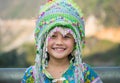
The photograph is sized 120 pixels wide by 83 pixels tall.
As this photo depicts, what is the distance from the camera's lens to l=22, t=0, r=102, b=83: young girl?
1.89 m

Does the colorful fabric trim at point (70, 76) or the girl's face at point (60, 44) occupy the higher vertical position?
the girl's face at point (60, 44)

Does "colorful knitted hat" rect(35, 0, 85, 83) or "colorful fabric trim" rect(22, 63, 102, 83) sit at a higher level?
"colorful knitted hat" rect(35, 0, 85, 83)

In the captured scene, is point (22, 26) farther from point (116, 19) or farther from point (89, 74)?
point (89, 74)

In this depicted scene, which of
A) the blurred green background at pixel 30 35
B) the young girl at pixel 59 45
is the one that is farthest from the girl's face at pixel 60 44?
the blurred green background at pixel 30 35

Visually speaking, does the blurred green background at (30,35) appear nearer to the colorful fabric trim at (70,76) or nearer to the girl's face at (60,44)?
the colorful fabric trim at (70,76)

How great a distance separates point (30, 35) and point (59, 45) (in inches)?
129

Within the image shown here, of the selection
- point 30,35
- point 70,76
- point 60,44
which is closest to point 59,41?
point 60,44

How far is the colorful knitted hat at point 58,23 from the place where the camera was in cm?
189

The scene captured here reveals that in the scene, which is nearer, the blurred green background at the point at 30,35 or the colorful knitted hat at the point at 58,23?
the colorful knitted hat at the point at 58,23

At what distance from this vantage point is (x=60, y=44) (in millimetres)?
1896

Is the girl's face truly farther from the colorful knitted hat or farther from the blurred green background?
the blurred green background

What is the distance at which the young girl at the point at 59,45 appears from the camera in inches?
74.4

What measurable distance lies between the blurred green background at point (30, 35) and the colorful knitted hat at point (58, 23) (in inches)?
119

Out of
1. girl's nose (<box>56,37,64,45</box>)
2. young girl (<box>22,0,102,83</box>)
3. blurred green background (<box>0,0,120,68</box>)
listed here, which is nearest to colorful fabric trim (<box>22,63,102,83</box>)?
young girl (<box>22,0,102,83</box>)
